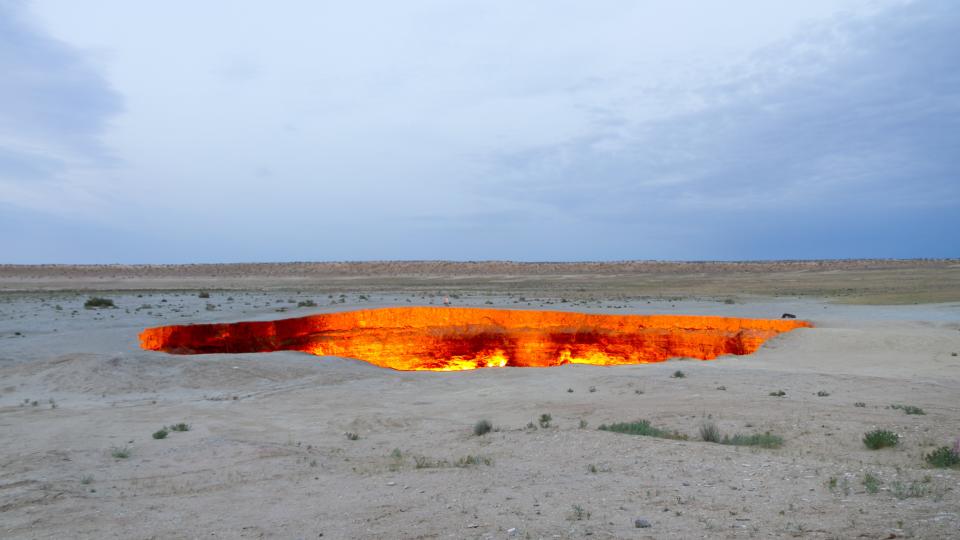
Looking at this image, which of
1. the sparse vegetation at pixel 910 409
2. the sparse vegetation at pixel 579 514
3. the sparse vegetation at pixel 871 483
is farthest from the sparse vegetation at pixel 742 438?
the sparse vegetation at pixel 579 514

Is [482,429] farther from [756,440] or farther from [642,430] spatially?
[756,440]

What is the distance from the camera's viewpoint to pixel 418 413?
1162 centimetres

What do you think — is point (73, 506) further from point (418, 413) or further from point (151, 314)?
point (151, 314)

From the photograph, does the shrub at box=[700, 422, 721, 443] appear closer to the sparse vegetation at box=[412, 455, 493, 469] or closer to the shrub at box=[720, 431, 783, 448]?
the shrub at box=[720, 431, 783, 448]

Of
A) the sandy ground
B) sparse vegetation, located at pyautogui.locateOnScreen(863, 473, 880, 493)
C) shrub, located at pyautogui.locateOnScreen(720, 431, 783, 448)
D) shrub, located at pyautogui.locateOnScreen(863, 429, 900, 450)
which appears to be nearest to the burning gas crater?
the sandy ground

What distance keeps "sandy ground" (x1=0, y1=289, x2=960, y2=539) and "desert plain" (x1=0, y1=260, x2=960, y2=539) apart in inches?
1.5

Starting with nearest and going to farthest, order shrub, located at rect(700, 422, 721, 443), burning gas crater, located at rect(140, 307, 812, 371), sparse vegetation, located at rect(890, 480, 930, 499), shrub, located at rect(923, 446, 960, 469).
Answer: sparse vegetation, located at rect(890, 480, 930, 499), shrub, located at rect(923, 446, 960, 469), shrub, located at rect(700, 422, 721, 443), burning gas crater, located at rect(140, 307, 812, 371)

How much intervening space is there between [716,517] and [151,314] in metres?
26.0

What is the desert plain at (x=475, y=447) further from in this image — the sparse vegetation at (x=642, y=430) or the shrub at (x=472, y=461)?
the sparse vegetation at (x=642, y=430)

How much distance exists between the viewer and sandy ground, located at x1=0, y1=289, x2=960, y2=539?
5.57 metres

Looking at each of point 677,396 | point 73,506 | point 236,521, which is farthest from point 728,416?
point 73,506

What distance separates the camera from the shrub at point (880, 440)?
7.46 m

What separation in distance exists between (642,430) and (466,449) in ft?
7.59

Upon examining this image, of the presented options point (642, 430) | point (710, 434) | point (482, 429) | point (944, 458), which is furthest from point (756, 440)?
point (482, 429)
